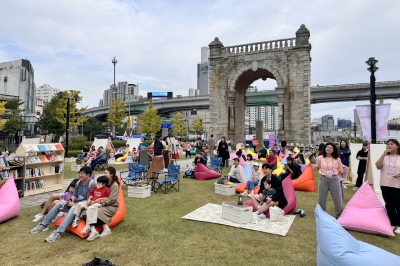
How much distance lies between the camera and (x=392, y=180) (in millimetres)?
5328

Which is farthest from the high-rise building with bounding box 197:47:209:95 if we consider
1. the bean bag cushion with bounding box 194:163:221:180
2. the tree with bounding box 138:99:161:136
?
the bean bag cushion with bounding box 194:163:221:180

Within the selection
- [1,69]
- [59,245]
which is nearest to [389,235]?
[59,245]

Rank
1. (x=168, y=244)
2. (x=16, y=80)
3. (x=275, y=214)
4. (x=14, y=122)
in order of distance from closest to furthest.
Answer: (x=168, y=244)
(x=275, y=214)
(x=14, y=122)
(x=16, y=80)

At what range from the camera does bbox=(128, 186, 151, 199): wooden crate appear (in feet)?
26.9

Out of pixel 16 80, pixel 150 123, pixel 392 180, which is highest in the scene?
pixel 16 80

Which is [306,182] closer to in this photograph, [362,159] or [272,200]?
[362,159]

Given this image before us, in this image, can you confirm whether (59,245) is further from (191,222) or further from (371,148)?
(371,148)

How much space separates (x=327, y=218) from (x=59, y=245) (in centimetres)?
456

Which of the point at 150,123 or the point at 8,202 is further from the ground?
the point at 150,123

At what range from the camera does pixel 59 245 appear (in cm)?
471

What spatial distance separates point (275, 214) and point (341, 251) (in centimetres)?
269

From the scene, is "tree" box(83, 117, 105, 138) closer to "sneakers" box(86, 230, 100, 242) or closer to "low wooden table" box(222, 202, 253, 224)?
"sneakers" box(86, 230, 100, 242)

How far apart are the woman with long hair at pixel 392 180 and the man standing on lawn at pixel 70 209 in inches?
250

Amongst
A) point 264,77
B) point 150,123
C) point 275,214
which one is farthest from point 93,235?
point 150,123
